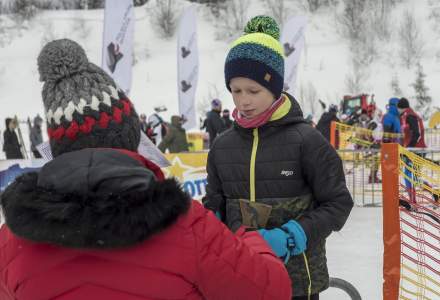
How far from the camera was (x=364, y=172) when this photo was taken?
971 centimetres

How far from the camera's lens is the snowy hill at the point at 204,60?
33344mm

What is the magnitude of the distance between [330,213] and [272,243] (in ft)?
0.95

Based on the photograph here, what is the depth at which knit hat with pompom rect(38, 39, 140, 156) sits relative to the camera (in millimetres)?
1219

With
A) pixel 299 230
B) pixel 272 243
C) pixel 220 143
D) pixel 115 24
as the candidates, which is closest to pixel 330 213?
pixel 299 230

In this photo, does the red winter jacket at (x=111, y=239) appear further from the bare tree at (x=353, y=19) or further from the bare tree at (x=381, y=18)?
the bare tree at (x=381, y=18)

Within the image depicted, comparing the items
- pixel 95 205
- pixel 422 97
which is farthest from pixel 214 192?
pixel 422 97

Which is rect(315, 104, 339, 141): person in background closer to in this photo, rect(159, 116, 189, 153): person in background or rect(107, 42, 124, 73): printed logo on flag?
rect(159, 116, 189, 153): person in background

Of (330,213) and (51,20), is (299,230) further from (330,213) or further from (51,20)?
(51,20)

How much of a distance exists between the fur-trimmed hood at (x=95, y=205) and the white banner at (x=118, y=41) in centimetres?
917

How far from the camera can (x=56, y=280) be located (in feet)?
3.62

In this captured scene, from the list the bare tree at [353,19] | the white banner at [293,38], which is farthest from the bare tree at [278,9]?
the white banner at [293,38]

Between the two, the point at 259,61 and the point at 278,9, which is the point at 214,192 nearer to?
the point at 259,61

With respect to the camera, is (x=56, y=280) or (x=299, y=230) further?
(x=299, y=230)

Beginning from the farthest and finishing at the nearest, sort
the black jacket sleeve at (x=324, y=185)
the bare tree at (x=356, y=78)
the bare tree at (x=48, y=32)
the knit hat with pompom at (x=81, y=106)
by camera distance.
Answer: the bare tree at (x=48, y=32) < the bare tree at (x=356, y=78) < the black jacket sleeve at (x=324, y=185) < the knit hat with pompom at (x=81, y=106)
